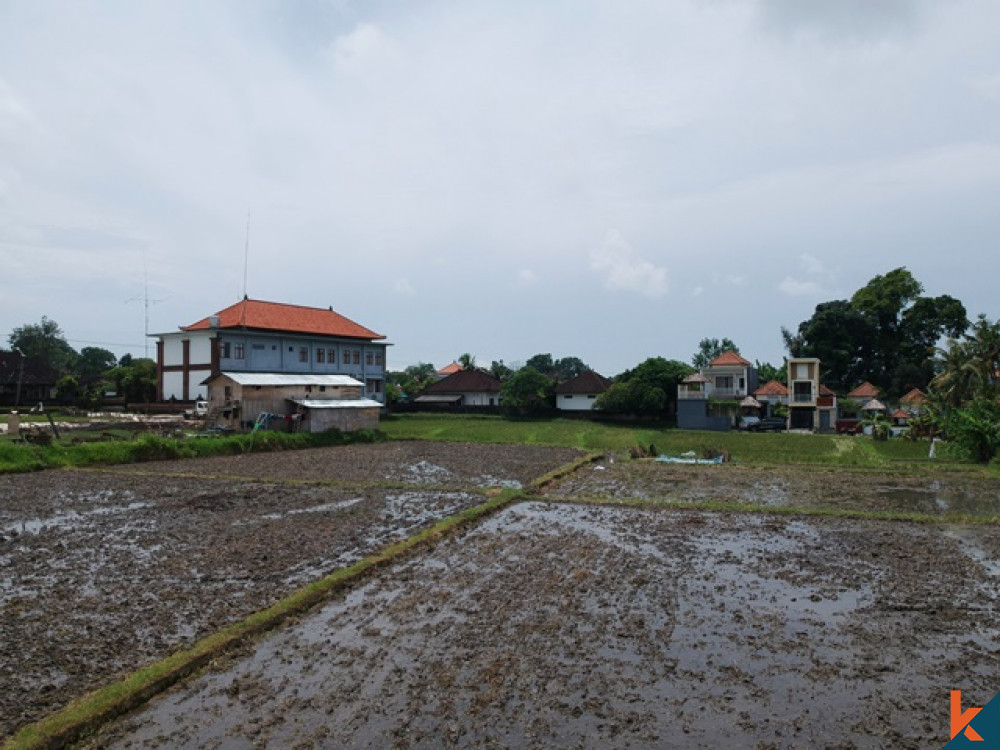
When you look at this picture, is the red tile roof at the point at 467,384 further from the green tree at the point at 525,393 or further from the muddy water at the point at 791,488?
Result: the muddy water at the point at 791,488

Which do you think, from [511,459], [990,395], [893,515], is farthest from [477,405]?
[893,515]

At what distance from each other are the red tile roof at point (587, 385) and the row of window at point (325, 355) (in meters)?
12.5

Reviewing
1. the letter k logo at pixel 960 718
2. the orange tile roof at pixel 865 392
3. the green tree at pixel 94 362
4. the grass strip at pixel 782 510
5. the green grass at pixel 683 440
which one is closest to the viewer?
the letter k logo at pixel 960 718

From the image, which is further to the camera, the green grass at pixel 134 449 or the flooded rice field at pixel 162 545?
the green grass at pixel 134 449

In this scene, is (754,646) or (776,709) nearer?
(776,709)

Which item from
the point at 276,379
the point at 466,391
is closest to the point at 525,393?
the point at 466,391

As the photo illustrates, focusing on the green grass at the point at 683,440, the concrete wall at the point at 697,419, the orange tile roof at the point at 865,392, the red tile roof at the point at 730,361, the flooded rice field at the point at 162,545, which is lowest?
the flooded rice field at the point at 162,545

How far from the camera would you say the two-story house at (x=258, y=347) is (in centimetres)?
3697

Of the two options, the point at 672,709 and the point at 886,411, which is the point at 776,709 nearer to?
the point at 672,709

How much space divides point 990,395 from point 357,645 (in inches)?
1213

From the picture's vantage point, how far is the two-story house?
36966 mm

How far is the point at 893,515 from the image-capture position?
14.0m

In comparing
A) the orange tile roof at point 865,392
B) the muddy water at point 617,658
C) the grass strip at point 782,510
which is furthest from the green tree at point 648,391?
the muddy water at point 617,658

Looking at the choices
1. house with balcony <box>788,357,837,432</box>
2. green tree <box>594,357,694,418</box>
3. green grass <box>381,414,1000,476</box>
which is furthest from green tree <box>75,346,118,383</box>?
house with balcony <box>788,357,837,432</box>
